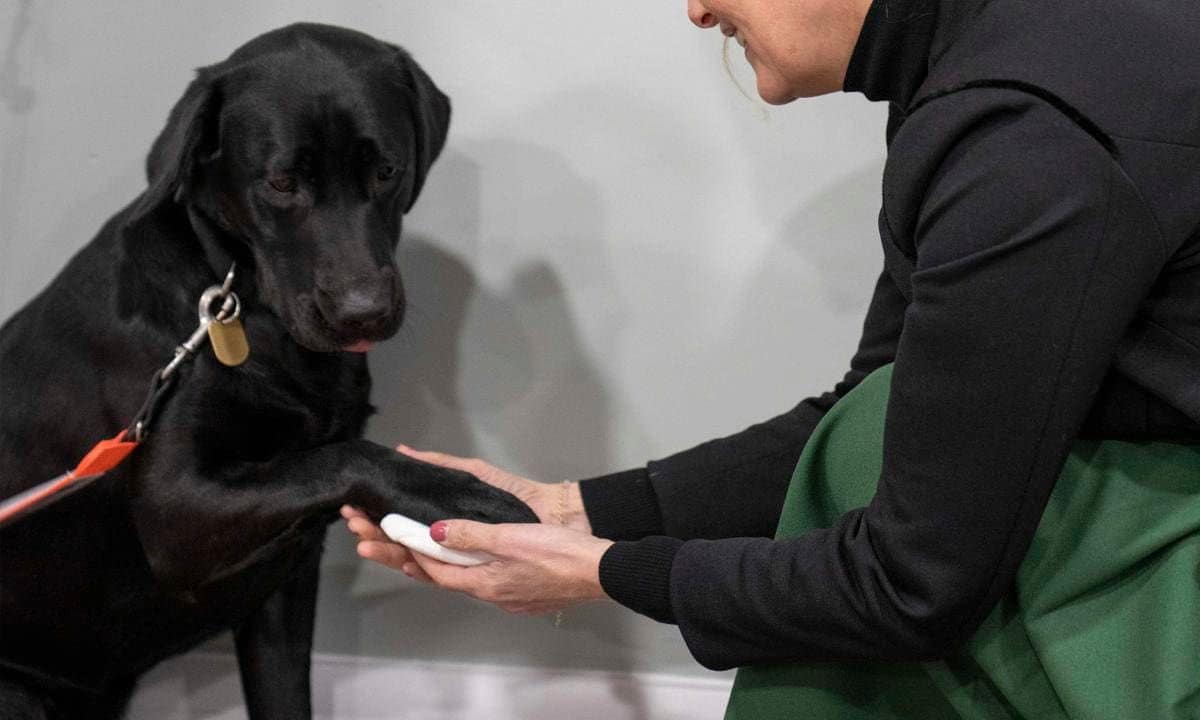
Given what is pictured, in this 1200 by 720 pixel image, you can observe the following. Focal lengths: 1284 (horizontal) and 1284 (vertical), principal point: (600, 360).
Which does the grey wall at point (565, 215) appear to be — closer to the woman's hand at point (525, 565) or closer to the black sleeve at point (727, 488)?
the black sleeve at point (727, 488)

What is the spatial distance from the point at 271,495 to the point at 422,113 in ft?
1.47

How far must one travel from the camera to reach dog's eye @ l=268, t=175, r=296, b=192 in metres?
1.30

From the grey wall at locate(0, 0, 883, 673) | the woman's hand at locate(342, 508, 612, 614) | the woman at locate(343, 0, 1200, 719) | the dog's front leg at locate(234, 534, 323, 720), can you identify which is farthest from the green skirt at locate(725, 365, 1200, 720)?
the dog's front leg at locate(234, 534, 323, 720)

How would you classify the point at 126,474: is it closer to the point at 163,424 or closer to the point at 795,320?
the point at 163,424

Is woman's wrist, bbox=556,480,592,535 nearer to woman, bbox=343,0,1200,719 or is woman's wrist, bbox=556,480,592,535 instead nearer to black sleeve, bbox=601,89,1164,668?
woman, bbox=343,0,1200,719

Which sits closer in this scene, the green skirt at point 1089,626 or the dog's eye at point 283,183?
the green skirt at point 1089,626

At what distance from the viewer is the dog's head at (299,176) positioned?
4.25ft

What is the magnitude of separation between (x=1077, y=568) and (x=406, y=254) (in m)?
1.06

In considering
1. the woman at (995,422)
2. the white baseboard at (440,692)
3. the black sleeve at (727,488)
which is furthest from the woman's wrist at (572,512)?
the white baseboard at (440,692)

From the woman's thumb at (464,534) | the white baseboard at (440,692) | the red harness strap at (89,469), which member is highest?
the red harness strap at (89,469)

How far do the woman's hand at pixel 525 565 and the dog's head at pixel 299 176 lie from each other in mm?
255

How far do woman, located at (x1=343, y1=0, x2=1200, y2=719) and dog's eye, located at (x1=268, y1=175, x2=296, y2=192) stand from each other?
16.5 inches

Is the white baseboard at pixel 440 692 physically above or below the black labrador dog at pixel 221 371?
below

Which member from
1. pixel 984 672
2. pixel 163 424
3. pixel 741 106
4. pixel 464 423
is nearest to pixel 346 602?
pixel 464 423
